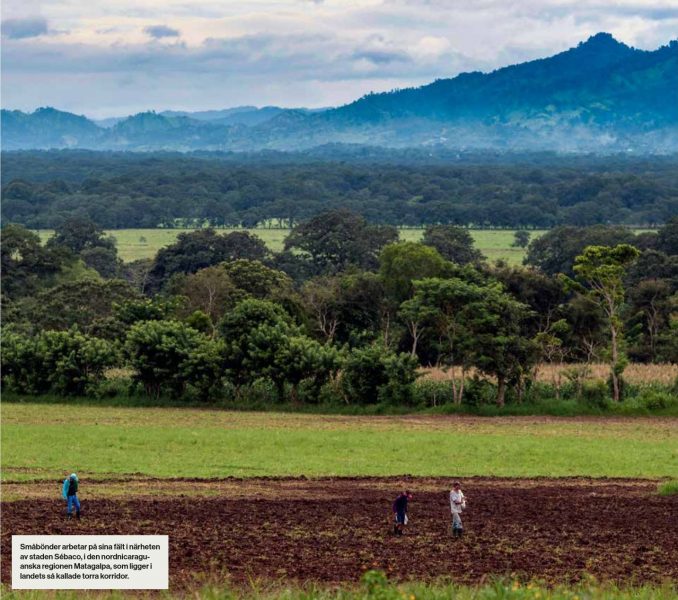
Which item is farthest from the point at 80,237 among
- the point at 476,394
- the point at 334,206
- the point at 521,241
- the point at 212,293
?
the point at 476,394

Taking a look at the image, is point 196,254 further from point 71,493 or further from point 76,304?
point 71,493

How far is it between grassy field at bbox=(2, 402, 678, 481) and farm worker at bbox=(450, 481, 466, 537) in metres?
7.77

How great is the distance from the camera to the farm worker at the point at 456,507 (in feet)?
68.7

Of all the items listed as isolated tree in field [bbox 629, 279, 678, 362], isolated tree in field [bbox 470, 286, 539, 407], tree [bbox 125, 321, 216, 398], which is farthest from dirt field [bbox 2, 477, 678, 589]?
isolated tree in field [bbox 629, 279, 678, 362]

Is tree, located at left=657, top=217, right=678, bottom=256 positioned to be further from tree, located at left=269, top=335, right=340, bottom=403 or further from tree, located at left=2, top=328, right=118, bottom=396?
tree, located at left=2, top=328, right=118, bottom=396

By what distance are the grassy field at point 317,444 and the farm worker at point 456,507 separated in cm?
777

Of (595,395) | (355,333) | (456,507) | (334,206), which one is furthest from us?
(334,206)

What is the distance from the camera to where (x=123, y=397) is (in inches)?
1751

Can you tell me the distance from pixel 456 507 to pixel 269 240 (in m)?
118

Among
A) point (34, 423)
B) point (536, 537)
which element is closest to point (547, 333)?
point (34, 423)

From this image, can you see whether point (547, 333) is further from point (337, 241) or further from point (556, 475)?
point (337, 241)

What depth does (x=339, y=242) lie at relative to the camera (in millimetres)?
94812

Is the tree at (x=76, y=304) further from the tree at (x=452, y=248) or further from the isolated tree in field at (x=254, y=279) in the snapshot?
the tree at (x=452, y=248)

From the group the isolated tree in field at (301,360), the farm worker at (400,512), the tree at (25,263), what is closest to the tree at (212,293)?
the isolated tree in field at (301,360)
